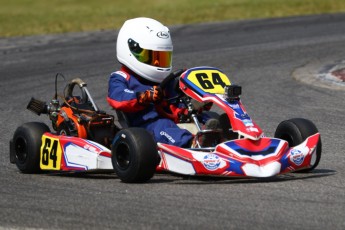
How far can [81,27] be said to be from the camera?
19.7 m

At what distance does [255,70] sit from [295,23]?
5.64 m

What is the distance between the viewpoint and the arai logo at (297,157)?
645 centimetres

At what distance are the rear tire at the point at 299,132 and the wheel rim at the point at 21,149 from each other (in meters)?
1.89

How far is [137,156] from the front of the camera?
6297 millimetres

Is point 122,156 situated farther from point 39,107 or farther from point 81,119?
point 39,107

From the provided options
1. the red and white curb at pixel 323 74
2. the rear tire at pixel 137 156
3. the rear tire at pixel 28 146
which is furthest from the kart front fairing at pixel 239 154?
the red and white curb at pixel 323 74

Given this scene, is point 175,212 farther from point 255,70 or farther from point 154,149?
point 255,70

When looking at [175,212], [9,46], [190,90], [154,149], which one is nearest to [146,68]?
[190,90]

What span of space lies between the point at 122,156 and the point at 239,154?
806mm

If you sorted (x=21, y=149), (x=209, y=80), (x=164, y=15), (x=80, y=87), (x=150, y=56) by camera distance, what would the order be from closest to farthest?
(x=209, y=80) → (x=150, y=56) → (x=21, y=149) → (x=80, y=87) → (x=164, y=15)

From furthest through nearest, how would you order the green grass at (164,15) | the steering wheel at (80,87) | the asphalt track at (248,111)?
1. the green grass at (164,15)
2. the steering wheel at (80,87)
3. the asphalt track at (248,111)

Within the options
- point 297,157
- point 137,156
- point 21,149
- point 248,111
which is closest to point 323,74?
point 248,111

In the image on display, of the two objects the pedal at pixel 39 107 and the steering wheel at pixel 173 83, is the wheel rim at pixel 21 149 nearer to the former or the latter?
the pedal at pixel 39 107

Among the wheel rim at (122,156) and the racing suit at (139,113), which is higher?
the racing suit at (139,113)
